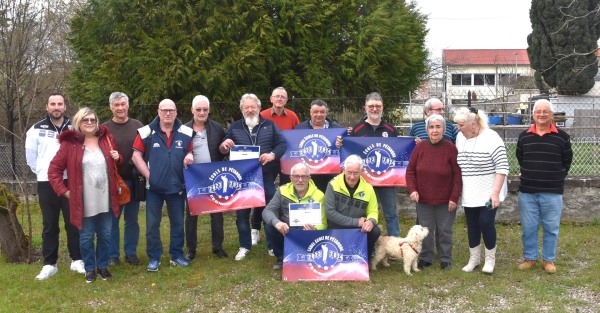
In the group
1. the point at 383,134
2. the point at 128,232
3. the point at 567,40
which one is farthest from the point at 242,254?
the point at 567,40

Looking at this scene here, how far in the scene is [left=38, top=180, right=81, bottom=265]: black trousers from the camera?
618 centimetres

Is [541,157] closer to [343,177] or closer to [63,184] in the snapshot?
[343,177]

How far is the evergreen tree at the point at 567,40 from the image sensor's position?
24734 millimetres

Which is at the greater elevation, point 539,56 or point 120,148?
point 539,56

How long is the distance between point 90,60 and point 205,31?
3.25m

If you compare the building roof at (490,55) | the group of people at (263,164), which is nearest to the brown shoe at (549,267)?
the group of people at (263,164)

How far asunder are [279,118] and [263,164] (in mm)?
994

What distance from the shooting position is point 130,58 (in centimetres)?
1134

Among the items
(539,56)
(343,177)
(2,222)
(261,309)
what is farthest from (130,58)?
(539,56)

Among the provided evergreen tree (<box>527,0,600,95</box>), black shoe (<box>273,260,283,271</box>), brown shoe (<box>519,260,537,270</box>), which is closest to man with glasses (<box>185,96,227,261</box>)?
black shoe (<box>273,260,283,271</box>)

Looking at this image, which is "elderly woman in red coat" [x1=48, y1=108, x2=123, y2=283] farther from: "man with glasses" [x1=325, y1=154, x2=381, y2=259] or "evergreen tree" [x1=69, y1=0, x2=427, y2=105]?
"evergreen tree" [x1=69, y1=0, x2=427, y2=105]

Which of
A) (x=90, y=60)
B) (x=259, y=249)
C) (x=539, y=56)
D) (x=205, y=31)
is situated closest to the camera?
(x=259, y=249)

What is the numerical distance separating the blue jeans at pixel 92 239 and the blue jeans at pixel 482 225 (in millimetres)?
3983

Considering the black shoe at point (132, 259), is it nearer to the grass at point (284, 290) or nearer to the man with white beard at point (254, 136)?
the grass at point (284, 290)
